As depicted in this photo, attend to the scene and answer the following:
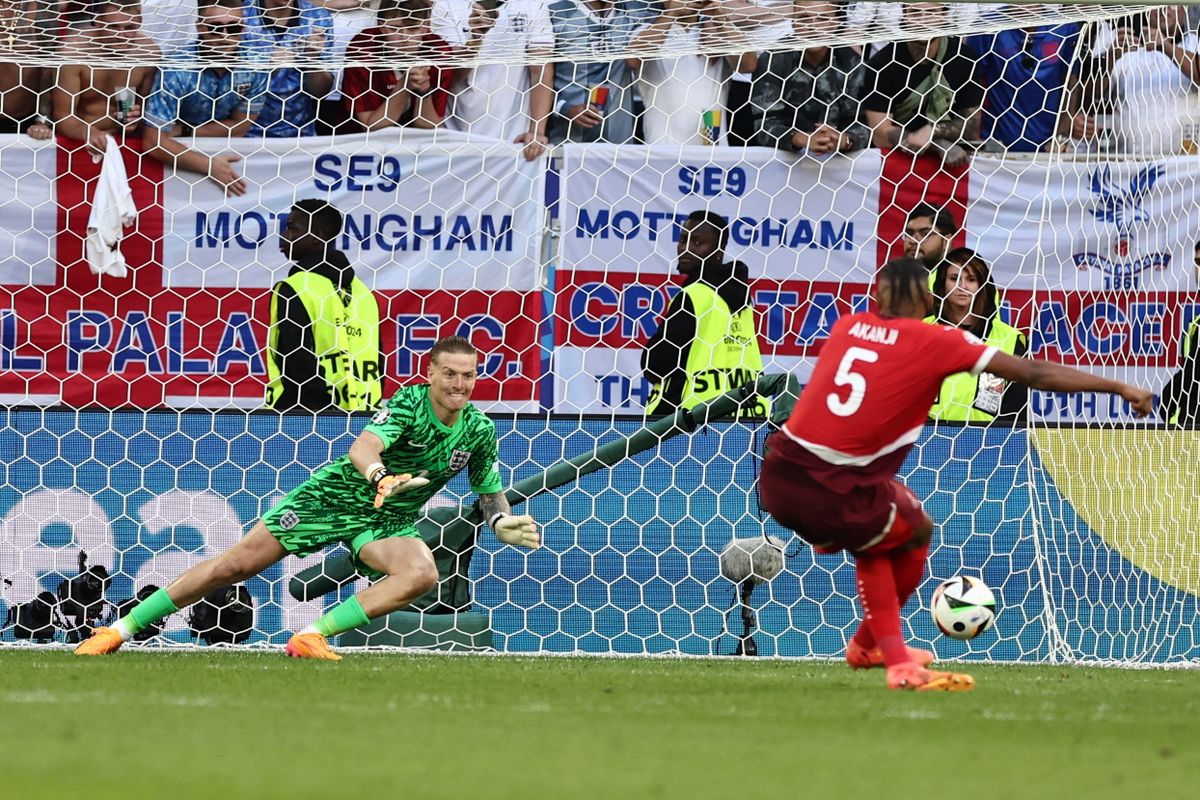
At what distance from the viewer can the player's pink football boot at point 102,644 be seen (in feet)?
26.2

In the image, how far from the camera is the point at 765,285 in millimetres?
10414

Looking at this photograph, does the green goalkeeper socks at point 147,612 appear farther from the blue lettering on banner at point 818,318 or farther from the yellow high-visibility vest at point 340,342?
the blue lettering on banner at point 818,318

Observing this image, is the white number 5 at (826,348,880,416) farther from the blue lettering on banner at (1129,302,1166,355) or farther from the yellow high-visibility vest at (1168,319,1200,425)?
the blue lettering on banner at (1129,302,1166,355)

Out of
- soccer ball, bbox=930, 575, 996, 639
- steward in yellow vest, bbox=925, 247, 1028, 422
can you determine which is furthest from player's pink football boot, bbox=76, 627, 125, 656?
steward in yellow vest, bbox=925, 247, 1028, 422

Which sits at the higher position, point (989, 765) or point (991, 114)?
point (991, 114)

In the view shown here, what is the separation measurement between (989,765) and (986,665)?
174 inches

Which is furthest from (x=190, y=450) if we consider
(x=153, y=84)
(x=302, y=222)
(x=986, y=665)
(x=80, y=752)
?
(x=80, y=752)

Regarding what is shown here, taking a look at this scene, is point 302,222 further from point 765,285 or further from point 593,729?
point 593,729

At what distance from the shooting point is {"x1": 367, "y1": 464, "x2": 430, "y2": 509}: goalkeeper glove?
23.6ft

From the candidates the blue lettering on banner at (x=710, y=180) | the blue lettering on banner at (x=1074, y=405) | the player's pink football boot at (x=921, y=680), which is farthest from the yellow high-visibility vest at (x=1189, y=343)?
the player's pink football boot at (x=921, y=680)

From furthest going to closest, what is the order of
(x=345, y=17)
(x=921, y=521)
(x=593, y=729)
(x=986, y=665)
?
(x=345, y=17) → (x=986, y=665) → (x=921, y=521) → (x=593, y=729)

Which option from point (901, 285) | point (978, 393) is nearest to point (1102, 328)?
point (978, 393)

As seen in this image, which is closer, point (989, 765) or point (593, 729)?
point (989, 765)

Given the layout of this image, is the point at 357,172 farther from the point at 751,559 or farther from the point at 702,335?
the point at 751,559
